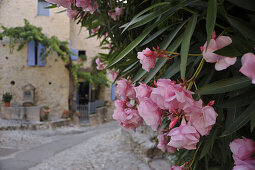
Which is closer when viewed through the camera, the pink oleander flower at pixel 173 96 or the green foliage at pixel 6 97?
the pink oleander flower at pixel 173 96

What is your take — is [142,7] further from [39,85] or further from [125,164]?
[39,85]

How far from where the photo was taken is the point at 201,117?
0.36m

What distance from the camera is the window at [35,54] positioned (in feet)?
20.2

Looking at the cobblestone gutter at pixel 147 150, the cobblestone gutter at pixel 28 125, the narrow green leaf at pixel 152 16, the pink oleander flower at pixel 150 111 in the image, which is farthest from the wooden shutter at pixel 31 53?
the pink oleander flower at pixel 150 111

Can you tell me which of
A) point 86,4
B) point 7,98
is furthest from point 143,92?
point 7,98

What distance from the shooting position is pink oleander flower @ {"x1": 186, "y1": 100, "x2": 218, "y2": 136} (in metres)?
0.35

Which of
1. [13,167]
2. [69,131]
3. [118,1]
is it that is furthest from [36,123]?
[118,1]

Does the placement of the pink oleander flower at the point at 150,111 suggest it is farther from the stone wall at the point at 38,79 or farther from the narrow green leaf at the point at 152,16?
the stone wall at the point at 38,79

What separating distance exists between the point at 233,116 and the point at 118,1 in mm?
629

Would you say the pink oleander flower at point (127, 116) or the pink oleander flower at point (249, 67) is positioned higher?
the pink oleander flower at point (249, 67)

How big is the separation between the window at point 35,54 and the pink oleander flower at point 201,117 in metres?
6.44

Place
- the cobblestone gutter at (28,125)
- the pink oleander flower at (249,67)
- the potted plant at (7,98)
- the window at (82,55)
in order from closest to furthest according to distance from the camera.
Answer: the pink oleander flower at (249,67) → the cobblestone gutter at (28,125) → the potted plant at (7,98) → the window at (82,55)

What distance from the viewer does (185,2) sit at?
45 centimetres

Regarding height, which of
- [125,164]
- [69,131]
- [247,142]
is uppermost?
[247,142]
